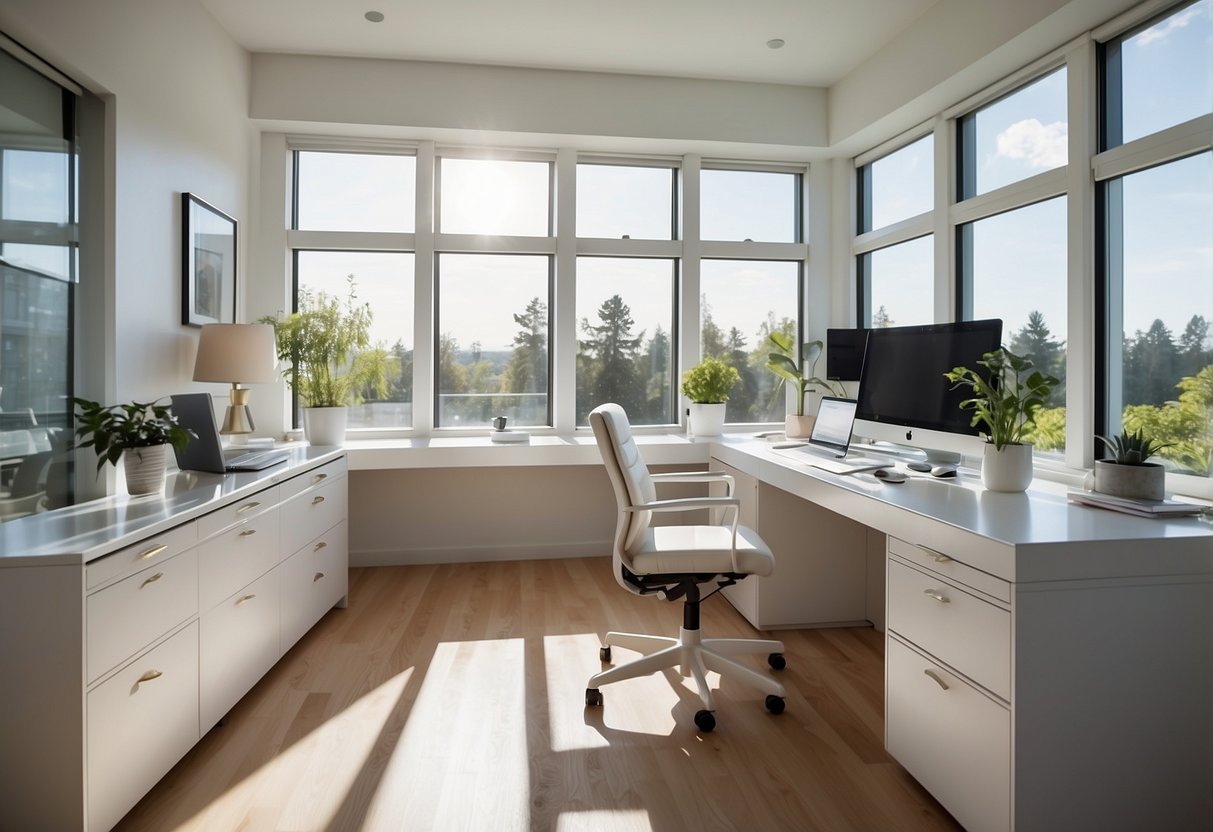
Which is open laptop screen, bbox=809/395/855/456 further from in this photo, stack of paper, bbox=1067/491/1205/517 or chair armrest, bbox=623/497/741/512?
stack of paper, bbox=1067/491/1205/517

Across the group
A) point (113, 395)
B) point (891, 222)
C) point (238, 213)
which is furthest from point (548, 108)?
point (113, 395)

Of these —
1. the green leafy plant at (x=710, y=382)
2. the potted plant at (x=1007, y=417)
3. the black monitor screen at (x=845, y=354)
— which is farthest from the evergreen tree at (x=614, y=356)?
the potted plant at (x=1007, y=417)

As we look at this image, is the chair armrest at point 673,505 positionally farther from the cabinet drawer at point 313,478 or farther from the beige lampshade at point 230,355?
the beige lampshade at point 230,355

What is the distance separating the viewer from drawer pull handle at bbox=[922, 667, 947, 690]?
5.78 ft

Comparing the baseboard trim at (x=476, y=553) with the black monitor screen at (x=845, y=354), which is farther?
the baseboard trim at (x=476, y=553)

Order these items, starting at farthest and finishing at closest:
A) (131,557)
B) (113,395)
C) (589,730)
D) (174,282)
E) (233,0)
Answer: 1. (233,0)
2. (174,282)
3. (113,395)
4. (589,730)
5. (131,557)

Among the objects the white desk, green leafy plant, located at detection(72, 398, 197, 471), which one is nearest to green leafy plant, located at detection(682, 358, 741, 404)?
the white desk

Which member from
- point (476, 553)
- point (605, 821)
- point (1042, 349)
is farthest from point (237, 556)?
point (1042, 349)

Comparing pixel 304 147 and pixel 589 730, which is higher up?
pixel 304 147

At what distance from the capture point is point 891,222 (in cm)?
408

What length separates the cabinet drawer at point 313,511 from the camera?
2779mm

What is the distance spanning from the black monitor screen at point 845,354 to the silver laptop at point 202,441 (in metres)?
2.90

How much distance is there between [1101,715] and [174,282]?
11.6 feet

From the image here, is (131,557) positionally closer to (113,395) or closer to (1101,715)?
(113,395)
